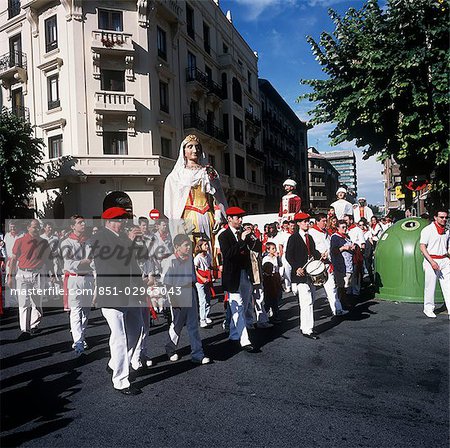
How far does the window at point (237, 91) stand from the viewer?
103 ft

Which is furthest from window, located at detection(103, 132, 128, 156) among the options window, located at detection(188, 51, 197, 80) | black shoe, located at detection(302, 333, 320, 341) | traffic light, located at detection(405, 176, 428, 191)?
black shoe, located at detection(302, 333, 320, 341)

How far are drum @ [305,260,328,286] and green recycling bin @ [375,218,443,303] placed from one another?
313cm

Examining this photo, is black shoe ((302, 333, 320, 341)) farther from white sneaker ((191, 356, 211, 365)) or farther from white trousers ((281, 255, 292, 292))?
white trousers ((281, 255, 292, 292))

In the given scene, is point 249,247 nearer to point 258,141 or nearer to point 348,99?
point 348,99

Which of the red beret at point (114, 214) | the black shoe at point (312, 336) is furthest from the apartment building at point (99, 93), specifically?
the red beret at point (114, 214)

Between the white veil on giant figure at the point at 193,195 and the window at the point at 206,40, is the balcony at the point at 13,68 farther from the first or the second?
the white veil on giant figure at the point at 193,195

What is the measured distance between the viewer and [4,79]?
2286 centimetres

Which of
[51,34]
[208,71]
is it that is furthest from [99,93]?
[208,71]

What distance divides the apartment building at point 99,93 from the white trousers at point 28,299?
13163mm

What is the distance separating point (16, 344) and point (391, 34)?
410 inches

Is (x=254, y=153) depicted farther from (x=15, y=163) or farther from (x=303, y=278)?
(x=303, y=278)

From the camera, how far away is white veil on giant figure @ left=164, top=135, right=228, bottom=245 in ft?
16.0

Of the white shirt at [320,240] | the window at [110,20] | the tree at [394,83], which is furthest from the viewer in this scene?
the window at [110,20]

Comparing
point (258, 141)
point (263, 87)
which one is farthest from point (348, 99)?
point (263, 87)
